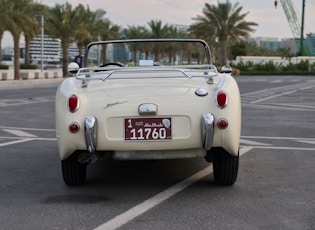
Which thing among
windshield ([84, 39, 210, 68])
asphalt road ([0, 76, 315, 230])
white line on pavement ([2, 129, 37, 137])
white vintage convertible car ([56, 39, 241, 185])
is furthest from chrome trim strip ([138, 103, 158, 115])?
white line on pavement ([2, 129, 37, 137])

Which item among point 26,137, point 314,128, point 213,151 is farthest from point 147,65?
point 314,128

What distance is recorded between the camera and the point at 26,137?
340 inches

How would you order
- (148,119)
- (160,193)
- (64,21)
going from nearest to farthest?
(148,119) → (160,193) → (64,21)

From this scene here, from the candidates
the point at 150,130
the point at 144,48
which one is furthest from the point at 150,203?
the point at 144,48

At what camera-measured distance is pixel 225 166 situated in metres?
4.89

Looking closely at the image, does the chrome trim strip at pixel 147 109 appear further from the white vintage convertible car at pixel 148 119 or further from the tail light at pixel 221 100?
the tail light at pixel 221 100

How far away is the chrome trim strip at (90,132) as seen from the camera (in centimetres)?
446

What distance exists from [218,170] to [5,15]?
32924 millimetres

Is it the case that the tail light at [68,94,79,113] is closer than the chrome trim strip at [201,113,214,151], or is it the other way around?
→ the chrome trim strip at [201,113,214,151]

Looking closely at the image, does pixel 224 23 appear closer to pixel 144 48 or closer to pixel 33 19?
pixel 33 19

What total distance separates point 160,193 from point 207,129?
77 cm

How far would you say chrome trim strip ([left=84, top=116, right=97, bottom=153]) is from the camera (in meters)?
4.46

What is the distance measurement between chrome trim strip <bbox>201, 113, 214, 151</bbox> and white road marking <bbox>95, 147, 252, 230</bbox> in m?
0.59

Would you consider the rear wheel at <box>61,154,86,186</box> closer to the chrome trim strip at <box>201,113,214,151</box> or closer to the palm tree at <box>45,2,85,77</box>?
the chrome trim strip at <box>201,113,214,151</box>
